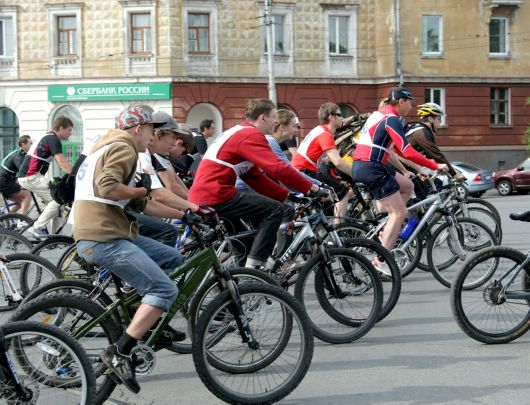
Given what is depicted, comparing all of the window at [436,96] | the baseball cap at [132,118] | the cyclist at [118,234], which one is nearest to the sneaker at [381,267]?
the cyclist at [118,234]

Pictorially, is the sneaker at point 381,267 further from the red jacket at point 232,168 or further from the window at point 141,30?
the window at point 141,30

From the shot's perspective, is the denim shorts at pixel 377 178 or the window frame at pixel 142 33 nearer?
the denim shorts at pixel 377 178

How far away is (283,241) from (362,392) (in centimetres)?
233

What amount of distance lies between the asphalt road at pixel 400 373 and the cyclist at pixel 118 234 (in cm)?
57

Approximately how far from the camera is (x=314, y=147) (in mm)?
11523

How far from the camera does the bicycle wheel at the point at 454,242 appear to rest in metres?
9.55

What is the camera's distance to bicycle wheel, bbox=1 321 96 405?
15.1 ft

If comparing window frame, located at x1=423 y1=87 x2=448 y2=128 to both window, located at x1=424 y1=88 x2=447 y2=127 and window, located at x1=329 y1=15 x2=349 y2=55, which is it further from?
window, located at x1=329 y1=15 x2=349 y2=55

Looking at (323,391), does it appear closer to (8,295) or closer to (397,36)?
(8,295)

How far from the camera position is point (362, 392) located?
5.78 meters

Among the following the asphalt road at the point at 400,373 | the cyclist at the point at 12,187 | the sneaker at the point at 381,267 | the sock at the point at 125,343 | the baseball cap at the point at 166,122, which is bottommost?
the asphalt road at the point at 400,373

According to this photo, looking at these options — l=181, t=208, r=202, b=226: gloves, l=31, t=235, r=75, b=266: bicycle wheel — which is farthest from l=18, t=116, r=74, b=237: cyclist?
l=181, t=208, r=202, b=226: gloves

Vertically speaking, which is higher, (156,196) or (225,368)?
(156,196)

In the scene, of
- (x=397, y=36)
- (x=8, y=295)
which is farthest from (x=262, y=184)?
(x=397, y=36)
